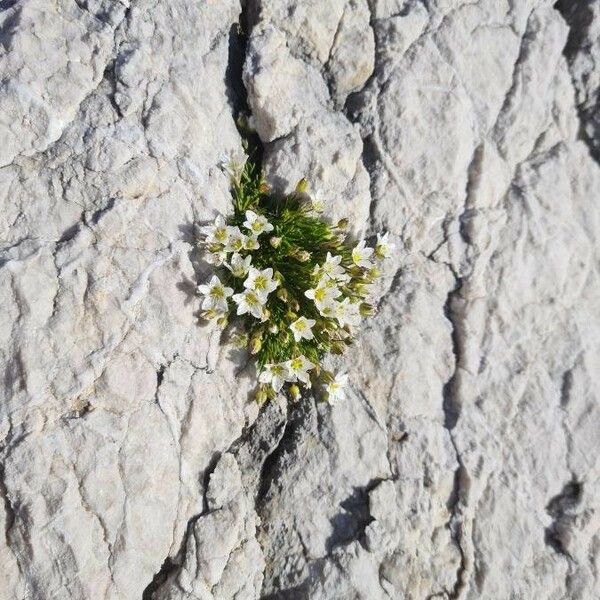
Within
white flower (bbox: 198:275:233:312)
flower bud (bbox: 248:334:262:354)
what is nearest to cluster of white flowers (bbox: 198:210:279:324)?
white flower (bbox: 198:275:233:312)

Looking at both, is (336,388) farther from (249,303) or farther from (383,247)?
(383,247)

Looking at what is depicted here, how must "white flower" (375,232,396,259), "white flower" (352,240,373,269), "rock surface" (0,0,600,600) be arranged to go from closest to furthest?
1. "rock surface" (0,0,600,600)
2. "white flower" (352,240,373,269)
3. "white flower" (375,232,396,259)

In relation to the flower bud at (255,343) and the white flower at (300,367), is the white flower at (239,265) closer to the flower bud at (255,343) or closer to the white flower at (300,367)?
the flower bud at (255,343)

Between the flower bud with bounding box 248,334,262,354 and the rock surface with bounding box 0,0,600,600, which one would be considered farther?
the flower bud with bounding box 248,334,262,354

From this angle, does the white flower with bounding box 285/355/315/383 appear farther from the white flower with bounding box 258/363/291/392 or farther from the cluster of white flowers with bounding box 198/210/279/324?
the cluster of white flowers with bounding box 198/210/279/324

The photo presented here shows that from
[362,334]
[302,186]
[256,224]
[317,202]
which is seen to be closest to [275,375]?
[362,334]

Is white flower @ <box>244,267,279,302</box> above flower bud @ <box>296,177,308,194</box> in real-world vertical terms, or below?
below

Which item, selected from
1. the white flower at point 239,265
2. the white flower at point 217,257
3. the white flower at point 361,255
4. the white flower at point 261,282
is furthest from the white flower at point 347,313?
the white flower at point 217,257

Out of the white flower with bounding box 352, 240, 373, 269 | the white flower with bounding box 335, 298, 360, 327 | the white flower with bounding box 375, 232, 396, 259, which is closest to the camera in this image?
the white flower with bounding box 335, 298, 360, 327
